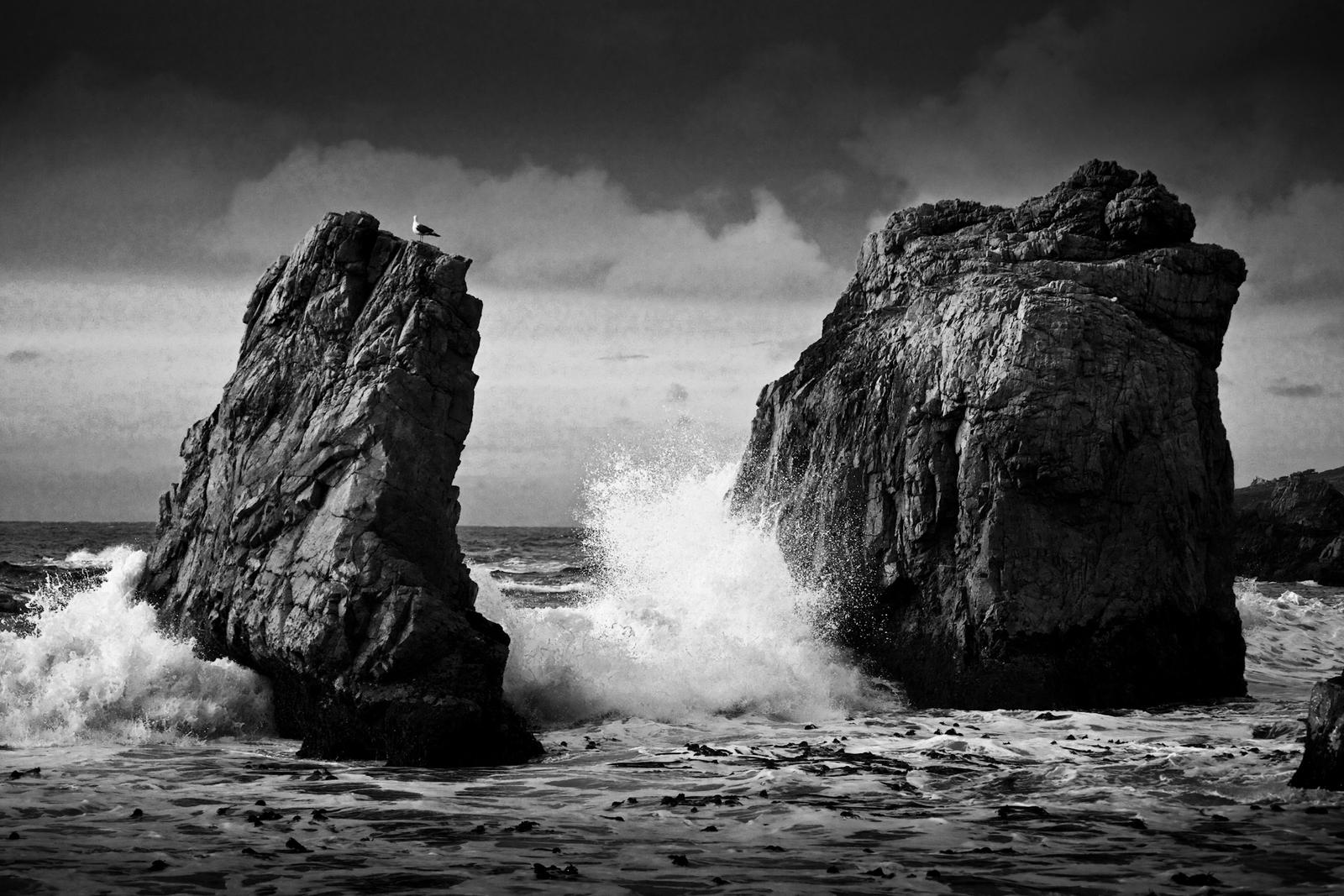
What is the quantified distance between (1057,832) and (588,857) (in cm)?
452

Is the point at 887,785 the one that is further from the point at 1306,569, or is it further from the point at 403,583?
the point at 1306,569

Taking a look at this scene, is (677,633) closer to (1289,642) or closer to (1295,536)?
(1289,642)

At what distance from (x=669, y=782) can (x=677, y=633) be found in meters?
7.45

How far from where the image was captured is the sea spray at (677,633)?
18906 mm

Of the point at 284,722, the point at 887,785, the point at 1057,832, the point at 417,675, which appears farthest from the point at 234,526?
the point at 1057,832

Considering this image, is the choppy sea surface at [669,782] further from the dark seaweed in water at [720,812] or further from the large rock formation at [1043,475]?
the large rock formation at [1043,475]

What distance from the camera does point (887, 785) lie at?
13.6 metres

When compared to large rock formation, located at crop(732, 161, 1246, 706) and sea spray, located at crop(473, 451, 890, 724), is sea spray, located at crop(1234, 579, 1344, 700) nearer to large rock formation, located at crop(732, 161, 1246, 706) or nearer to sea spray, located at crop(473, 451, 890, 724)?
large rock formation, located at crop(732, 161, 1246, 706)

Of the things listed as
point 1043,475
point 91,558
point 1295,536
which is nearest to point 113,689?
point 1043,475

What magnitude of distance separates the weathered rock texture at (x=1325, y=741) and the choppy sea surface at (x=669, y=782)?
8.4 inches

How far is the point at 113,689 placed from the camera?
16359 millimetres

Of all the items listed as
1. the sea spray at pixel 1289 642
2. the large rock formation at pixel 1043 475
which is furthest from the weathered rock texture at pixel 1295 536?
the large rock formation at pixel 1043 475

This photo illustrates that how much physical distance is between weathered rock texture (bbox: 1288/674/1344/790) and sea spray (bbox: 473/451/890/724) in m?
7.66

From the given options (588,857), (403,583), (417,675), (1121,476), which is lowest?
(588,857)
